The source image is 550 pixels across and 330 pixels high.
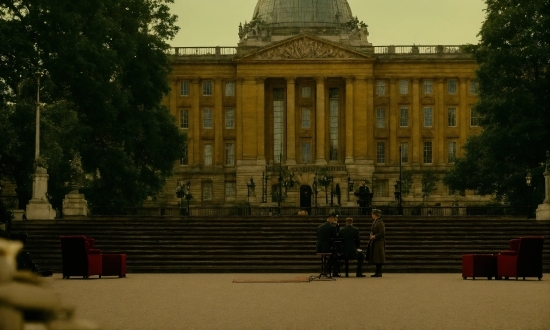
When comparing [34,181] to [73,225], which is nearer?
[73,225]

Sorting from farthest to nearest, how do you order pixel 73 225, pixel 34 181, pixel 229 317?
pixel 34 181 < pixel 73 225 < pixel 229 317

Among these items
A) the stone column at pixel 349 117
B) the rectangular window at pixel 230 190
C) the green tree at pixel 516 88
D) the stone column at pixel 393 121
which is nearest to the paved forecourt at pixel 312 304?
the green tree at pixel 516 88

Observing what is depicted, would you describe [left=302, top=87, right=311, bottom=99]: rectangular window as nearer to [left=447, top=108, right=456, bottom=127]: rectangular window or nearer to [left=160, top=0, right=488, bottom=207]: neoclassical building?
[left=160, top=0, right=488, bottom=207]: neoclassical building

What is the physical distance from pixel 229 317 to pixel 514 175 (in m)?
41.2

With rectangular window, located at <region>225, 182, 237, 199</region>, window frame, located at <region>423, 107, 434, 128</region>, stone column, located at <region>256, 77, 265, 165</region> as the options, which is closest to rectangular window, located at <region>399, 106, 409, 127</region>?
window frame, located at <region>423, 107, 434, 128</region>

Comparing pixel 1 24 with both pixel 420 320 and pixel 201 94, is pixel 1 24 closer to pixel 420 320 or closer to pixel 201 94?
pixel 420 320

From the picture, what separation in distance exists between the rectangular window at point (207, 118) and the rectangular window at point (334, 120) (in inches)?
453

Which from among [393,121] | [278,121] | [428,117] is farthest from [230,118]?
[428,117]

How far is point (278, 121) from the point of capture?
10444 centimetres

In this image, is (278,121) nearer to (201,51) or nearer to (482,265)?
(201,51)

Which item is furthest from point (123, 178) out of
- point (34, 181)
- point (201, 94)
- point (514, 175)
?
point (201, 94)

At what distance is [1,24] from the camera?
44219mm

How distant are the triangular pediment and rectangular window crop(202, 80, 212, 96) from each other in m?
4.54

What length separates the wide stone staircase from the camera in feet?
110
